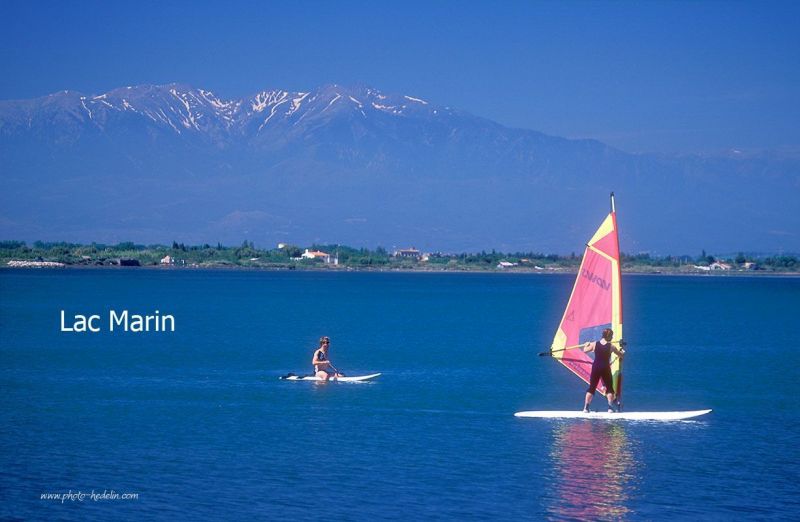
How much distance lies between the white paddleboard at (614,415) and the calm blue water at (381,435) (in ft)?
2.06

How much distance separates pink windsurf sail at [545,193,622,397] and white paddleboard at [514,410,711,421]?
69cm

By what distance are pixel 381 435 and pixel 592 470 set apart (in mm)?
6940

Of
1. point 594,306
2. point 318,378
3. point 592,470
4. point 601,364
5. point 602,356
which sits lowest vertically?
point 592,470

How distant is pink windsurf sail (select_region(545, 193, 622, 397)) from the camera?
115ft

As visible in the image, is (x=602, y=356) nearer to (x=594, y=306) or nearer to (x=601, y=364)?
(x=601, y=364)

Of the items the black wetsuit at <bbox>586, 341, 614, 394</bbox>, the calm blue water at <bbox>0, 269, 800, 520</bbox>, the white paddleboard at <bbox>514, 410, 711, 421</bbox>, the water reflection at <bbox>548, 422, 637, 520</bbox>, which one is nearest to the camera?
the water reflection at <bbox>548, 422, 637, 520</bbox>

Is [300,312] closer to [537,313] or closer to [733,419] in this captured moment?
[537,313]

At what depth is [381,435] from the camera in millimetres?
33875

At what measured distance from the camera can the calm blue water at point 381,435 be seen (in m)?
25.8

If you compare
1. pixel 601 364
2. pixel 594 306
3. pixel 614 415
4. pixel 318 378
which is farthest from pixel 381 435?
pixel 318 378

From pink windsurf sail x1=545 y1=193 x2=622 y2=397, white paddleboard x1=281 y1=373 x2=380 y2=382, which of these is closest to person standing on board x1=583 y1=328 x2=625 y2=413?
pink windsurf sail x1=545 y1=193 x2=622 y2=397

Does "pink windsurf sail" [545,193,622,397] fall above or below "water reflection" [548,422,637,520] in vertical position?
above

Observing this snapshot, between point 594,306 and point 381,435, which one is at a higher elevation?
point 594,306

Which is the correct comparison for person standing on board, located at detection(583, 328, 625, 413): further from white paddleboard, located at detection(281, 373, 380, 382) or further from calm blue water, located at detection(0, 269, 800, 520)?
white paddleboard, located at detection(281, 373, 380, 382)
